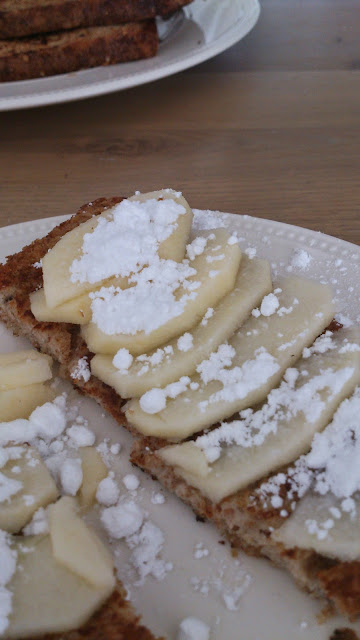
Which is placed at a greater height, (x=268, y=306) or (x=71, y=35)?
(x=71, y=35)

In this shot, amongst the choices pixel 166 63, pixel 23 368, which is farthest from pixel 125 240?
pixel 166 63

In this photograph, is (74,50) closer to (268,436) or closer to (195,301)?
(195,301)

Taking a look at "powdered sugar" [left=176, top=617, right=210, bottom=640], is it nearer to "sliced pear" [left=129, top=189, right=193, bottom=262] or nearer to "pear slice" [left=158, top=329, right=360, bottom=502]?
"pear slice" [left=158, top=329, right=360, bottom=502]

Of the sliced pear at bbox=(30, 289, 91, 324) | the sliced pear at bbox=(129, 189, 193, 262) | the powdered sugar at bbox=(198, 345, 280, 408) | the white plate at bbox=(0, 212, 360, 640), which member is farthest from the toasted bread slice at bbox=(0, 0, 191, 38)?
the powdered sugar at bbox=(198, 345, 280, 408)

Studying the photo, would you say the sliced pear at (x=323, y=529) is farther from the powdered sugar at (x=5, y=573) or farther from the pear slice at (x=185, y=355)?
the powdered sugar at (x=5, y=573)

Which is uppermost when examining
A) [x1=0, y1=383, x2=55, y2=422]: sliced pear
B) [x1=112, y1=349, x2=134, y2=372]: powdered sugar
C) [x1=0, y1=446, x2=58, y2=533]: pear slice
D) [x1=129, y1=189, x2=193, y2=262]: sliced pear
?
[x1=129, y1=189, x2=193, y2=262]: sliced pear

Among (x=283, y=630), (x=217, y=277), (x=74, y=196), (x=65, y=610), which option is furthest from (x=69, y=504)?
(x=74, y=196)
